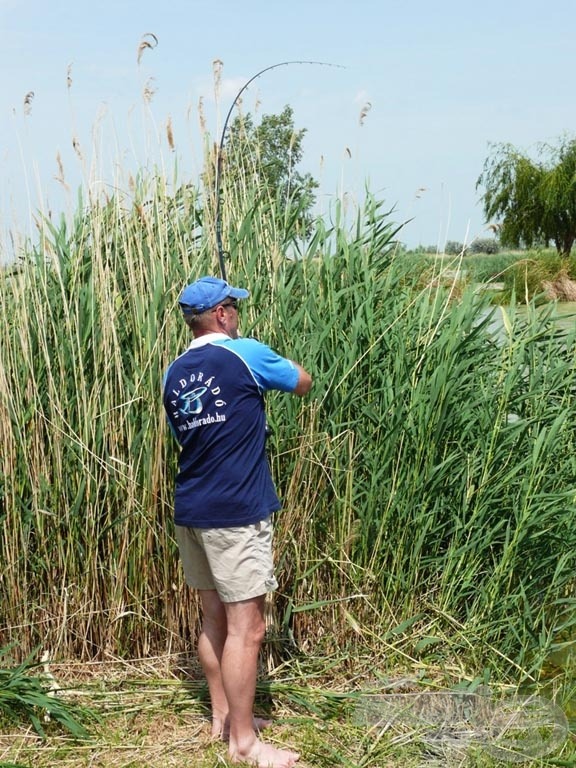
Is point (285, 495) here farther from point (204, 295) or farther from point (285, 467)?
point (204, 295)

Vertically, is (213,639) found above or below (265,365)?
below

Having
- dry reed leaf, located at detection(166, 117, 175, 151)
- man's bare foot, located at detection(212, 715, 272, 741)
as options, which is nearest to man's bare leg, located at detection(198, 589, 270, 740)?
man's bare foot, located at detection(212, 715, 272, 741)

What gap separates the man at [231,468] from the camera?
2.68m

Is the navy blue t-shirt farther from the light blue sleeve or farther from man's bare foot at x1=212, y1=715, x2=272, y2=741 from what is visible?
man's bare foot at x1=212, y1=715, x2=272, y2=741

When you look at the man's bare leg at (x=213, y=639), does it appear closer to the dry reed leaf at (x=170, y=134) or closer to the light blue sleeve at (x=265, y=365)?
the light blue sleeve at (x=265, y=365)

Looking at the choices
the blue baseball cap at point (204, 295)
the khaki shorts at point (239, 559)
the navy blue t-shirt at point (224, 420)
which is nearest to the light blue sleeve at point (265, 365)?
the navy blue t-shirt at point (224, 420)

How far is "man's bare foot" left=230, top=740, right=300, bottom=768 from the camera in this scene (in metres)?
2.77

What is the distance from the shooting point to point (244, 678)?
273 cm

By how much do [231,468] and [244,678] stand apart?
0.64 m

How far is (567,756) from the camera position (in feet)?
9.44

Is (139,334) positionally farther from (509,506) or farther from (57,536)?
(509,506)

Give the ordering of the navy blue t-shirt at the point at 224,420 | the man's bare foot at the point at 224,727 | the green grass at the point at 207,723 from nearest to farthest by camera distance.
Answer: the navy blue t-shirt at the point at 224,420, the green grass at the point at 207,723, the man's bare foot at the point at 224,727

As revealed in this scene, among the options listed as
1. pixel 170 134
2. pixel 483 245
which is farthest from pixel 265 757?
pixel 483 245

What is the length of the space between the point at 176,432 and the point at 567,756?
5.28ft
